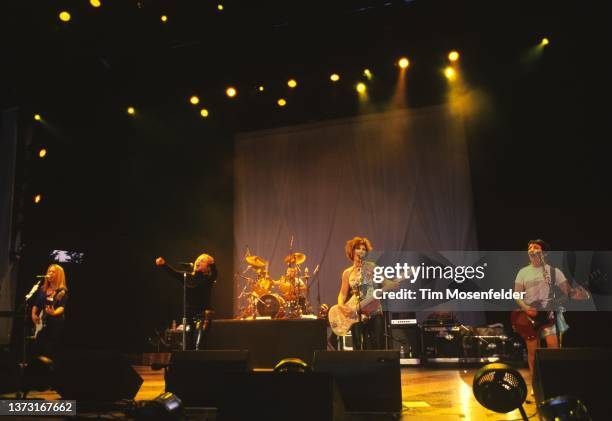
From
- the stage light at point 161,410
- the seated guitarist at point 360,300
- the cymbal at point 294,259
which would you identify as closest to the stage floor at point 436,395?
the seated guitarist at point 360,300

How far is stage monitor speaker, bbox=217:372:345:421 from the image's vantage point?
2842 millimetres

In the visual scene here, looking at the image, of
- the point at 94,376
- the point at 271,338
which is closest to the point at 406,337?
the point at 271,338

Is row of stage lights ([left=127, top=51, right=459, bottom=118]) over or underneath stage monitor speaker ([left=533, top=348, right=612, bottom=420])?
over

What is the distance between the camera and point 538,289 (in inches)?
192

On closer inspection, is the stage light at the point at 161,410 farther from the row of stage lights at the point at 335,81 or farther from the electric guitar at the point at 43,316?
the row of stage lights at the point at 335,81

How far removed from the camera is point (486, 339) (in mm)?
8609

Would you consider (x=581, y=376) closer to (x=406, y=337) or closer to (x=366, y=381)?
(x=366, y=381)

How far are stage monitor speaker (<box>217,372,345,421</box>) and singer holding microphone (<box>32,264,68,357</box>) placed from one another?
13.5 ft

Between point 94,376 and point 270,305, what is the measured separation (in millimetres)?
4890

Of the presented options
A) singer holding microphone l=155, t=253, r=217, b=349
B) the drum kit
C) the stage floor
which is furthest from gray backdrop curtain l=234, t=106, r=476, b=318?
singer holding microphone l=155, t=253, r=217, b=349

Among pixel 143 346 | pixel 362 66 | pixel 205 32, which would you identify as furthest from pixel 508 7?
pixel 143 346

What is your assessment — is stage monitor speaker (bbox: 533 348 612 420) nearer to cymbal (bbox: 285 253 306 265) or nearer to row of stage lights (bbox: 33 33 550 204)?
cymbal (bbox: 285 253 306 265)

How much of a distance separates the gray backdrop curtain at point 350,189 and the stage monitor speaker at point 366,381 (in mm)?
6425

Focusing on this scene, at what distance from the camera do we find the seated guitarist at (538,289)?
4.78 metres
